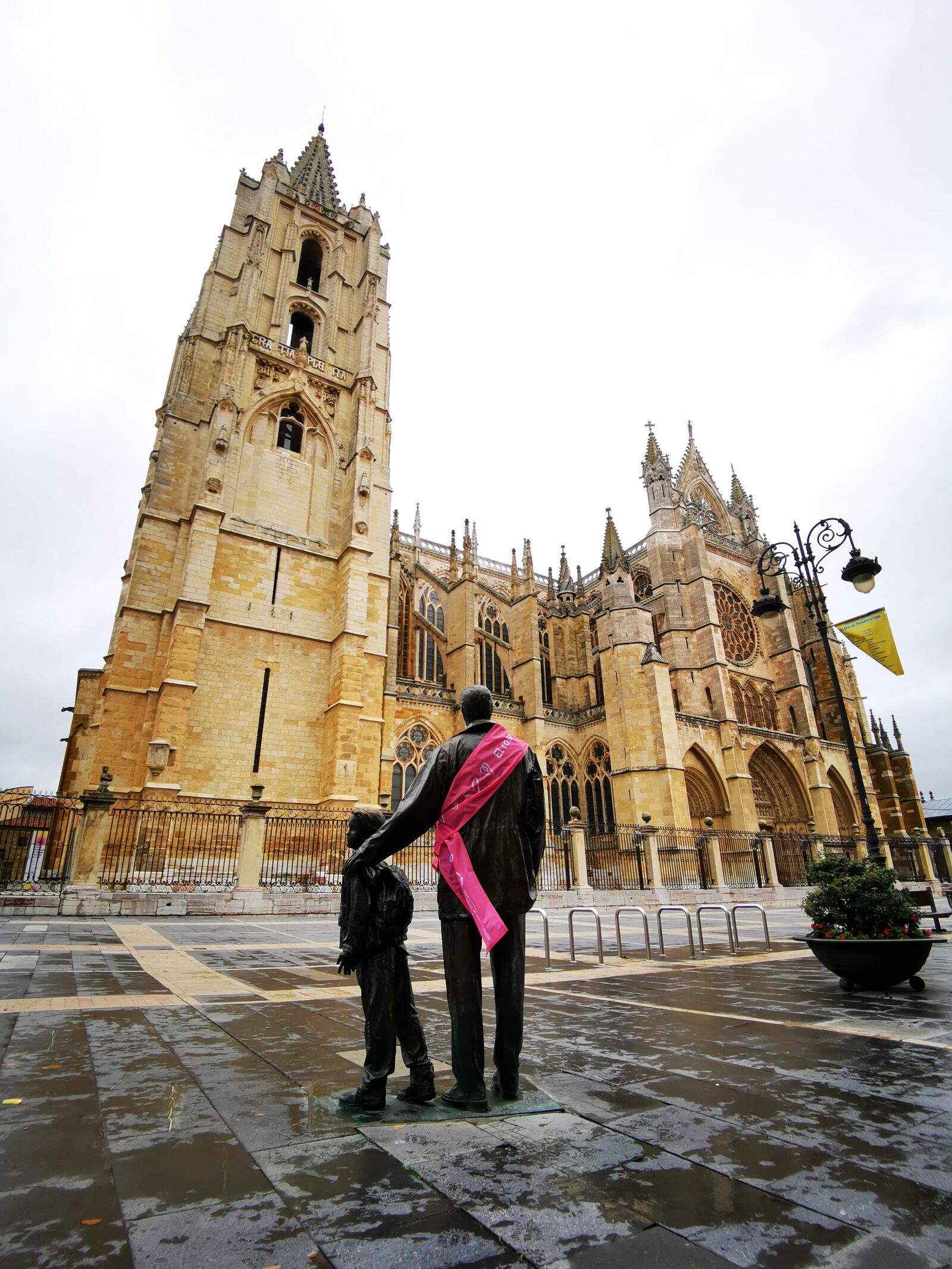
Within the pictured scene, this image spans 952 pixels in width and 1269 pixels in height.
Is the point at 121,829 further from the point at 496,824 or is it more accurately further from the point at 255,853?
the point at 496,824

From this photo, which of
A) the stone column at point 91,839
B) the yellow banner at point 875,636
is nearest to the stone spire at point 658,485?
the yellow banner at point 875,636

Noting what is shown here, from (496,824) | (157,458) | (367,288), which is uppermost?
(367,288)

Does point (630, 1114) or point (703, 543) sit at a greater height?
point (703, 543)

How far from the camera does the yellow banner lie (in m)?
8.77

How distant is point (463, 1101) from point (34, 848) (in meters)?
20.1

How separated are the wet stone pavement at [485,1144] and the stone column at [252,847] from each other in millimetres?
9680

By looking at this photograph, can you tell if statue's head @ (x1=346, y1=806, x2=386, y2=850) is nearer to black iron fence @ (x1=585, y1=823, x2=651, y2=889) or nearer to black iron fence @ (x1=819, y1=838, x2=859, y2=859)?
black iron fence @ (x1=585, y1=823, x2=651, y2=889)

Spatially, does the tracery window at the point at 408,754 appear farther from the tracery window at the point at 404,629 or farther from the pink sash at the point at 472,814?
the pink sash at the point at 472,814

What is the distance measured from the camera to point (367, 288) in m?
25.9

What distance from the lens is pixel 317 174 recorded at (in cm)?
3180

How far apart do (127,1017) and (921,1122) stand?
4.04 metres

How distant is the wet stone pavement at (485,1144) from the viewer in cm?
148

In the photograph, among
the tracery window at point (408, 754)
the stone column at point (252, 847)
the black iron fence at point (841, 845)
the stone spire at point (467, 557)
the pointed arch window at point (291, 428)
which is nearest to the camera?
the stone column at point (252, 847)

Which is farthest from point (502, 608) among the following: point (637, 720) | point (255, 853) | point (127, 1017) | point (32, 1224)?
point (32, 1224)
